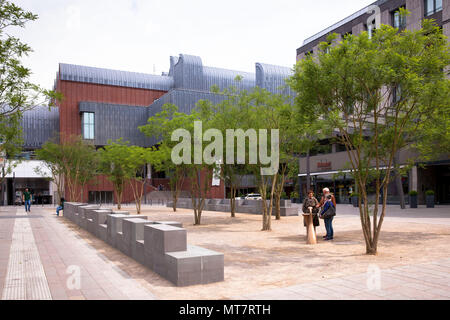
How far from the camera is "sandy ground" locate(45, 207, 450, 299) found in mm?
6844

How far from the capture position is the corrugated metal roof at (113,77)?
61.6 m

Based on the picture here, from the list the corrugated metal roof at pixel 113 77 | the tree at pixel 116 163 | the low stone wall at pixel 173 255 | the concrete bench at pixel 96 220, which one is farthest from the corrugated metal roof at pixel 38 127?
the low stone wall at pixel 173 255

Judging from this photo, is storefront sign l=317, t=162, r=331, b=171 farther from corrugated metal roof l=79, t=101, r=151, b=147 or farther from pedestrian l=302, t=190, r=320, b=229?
pedestrian l=302, t=190, r=320, b=229

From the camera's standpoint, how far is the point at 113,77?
65.2m

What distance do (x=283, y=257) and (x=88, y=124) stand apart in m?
56.2

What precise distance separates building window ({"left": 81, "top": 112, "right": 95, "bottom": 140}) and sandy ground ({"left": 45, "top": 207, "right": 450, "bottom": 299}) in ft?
157

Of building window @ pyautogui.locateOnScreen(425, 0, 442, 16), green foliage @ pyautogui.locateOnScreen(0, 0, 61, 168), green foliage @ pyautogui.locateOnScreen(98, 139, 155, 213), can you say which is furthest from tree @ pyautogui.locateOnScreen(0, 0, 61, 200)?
building window @ pyautogui.locateOnScreen(425, 0, 442, 16)

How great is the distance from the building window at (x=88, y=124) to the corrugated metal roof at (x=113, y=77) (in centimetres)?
593

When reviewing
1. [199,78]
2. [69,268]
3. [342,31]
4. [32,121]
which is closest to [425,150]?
[69,268]

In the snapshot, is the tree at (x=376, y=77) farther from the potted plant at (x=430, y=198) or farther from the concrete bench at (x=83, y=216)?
the potted plant at (x=430, y=198)

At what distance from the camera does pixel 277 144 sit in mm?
16562

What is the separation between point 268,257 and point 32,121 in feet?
215

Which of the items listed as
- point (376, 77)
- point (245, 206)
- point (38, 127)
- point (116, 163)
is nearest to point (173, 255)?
point (376, 77)
